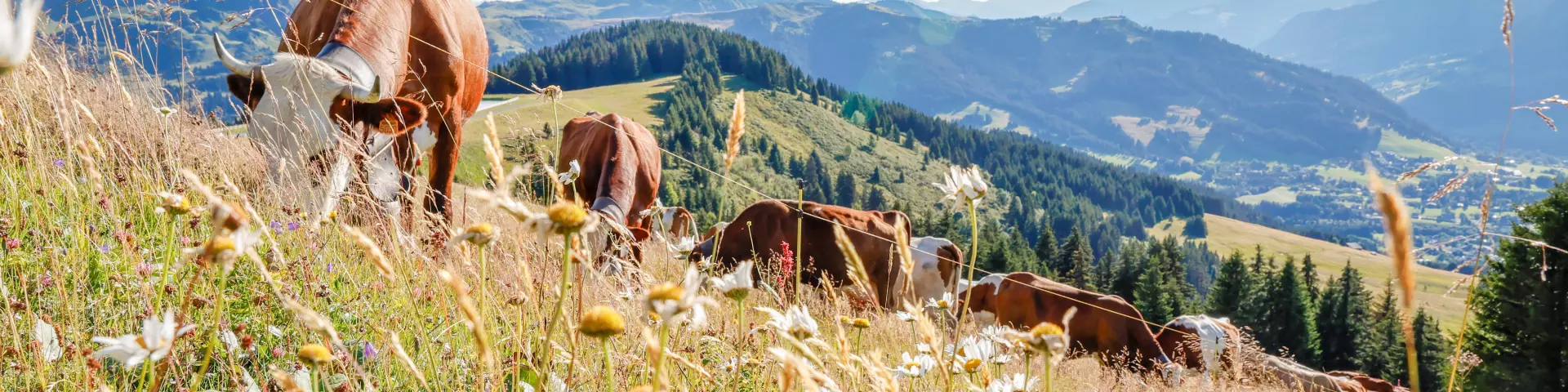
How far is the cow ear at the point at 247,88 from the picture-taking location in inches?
187

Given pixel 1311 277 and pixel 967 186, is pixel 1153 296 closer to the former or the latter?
pixel 1311 277

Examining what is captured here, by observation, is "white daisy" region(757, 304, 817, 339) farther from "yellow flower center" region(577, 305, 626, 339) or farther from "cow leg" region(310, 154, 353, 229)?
"cow leg" region(310, 154, 353, 229)

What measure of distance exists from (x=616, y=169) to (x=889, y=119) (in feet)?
527

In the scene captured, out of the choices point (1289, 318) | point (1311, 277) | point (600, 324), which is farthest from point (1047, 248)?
point (600, 324)

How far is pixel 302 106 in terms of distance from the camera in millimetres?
4613

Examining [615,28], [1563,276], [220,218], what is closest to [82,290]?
[220,218]

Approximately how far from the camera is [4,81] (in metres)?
4.63

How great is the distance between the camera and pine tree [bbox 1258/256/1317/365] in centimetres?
5109

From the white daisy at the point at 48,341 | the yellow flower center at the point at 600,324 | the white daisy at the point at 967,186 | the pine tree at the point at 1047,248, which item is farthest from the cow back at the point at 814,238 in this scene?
the pine tree at the point at 1047,248

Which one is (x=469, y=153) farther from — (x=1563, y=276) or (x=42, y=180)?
(x=42, y=180)

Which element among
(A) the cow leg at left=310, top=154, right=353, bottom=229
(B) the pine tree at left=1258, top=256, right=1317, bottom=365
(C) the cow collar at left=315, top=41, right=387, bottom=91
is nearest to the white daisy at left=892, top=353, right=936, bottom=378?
(A) the cow leg at left=310, top=154, right=353, bottom=229

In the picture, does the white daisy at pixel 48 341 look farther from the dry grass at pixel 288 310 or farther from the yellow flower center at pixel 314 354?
the yellow flower center at pixel 314 354

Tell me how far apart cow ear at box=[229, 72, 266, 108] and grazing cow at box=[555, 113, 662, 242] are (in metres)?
3.36

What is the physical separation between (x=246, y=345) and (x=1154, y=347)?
48.8 feet
